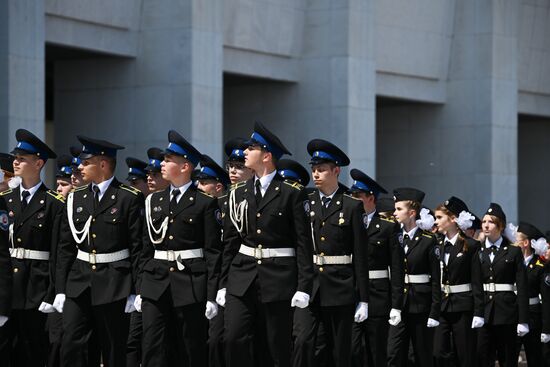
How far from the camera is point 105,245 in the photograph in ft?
35.1

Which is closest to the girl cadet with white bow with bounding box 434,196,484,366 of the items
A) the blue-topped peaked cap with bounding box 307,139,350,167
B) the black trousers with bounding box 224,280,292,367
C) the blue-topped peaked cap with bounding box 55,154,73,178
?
the blue-topped peaked cap with bounding box 307,139,350,167

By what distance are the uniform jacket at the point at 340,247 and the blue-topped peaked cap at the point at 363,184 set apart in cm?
110

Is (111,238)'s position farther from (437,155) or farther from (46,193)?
(437,155)

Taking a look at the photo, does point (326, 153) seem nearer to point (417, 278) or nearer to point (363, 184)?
point (363, 184)

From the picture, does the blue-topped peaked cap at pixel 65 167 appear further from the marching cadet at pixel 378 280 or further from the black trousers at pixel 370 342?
the black trousers at pixel 370 342

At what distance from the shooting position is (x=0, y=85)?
63.8ft

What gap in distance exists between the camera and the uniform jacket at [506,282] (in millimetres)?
15062

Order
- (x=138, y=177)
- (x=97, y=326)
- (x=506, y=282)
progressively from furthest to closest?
(x=506, y=282)
(x=138, y=177)
(x=97, y=326)

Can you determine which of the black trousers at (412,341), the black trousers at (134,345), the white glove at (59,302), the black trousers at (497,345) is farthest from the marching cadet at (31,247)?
the black trousers at (497,345)

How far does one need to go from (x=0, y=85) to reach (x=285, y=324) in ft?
32.9

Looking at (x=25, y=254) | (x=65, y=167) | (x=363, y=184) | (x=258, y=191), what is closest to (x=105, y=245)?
(x=25, y=254)

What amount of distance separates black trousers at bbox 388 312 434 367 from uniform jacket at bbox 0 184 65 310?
382 centimetres

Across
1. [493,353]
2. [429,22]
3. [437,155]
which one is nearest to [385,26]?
[429,22]

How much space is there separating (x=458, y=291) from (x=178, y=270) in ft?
15.7
